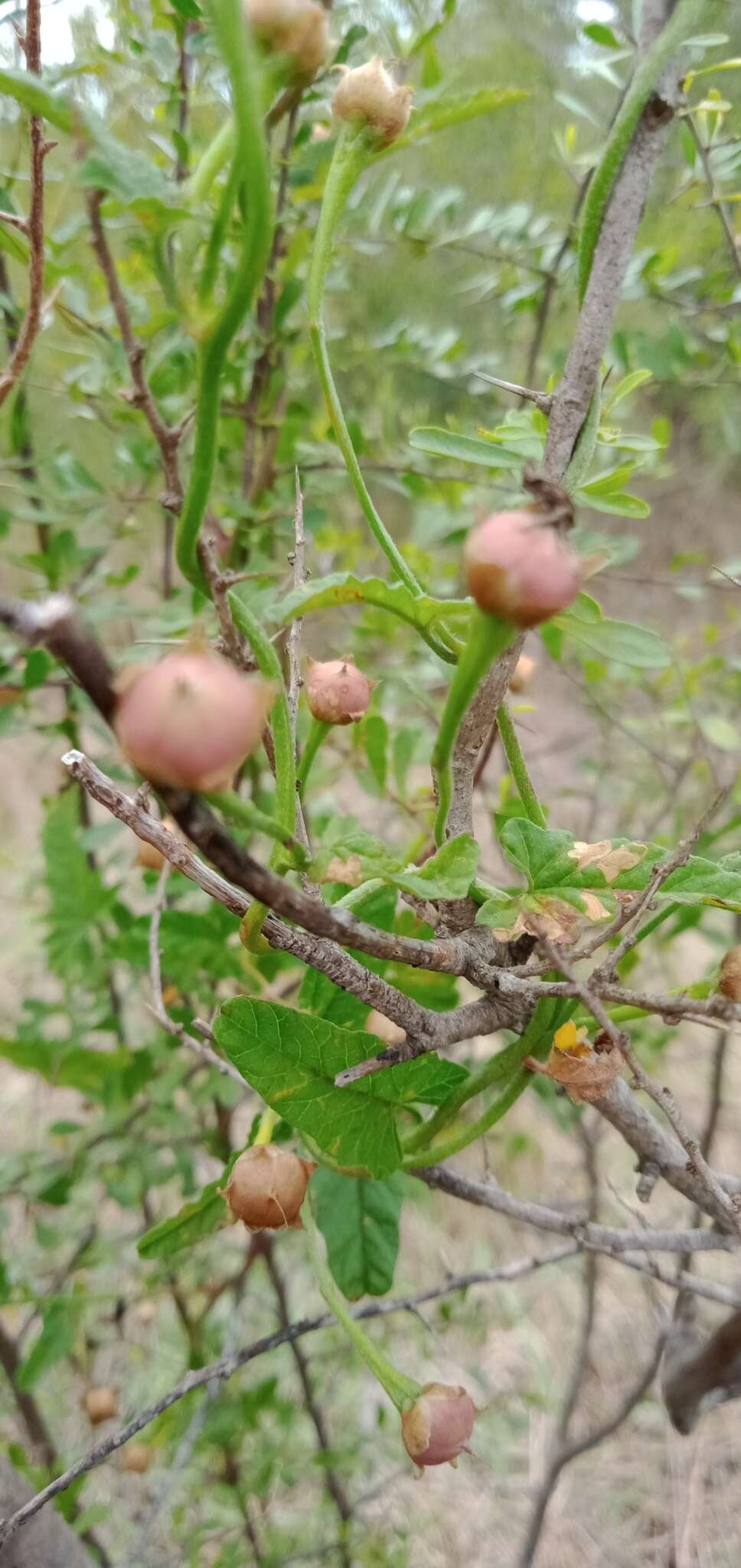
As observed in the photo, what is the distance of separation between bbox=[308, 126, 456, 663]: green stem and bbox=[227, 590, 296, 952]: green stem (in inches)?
1.9

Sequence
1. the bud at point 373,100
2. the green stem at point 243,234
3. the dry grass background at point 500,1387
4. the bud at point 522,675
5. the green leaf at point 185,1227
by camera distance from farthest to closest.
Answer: the dry grass background at point 500,1387 → the bud at point 522,675 → the green leaf at point 185,1227 → the bud at point 373,100 → the green stem at point 243,234

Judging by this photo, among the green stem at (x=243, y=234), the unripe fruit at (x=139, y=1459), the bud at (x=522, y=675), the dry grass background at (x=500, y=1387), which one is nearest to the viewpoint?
the green stem at (x=243, y=234)

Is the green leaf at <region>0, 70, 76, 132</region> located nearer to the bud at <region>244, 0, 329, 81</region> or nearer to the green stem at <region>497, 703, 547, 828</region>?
the bud at <region>244, 0, 329, 81</region>

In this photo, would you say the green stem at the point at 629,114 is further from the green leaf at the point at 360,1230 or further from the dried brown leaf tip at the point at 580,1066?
the green leaf at the point at 360,1230

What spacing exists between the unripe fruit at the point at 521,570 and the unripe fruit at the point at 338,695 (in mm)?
128

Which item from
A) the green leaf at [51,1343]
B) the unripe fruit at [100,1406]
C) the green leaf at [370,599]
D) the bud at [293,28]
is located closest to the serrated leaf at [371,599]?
the green leaf at [370,599]

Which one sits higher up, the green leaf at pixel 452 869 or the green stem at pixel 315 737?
the green stem at pixel 315 737

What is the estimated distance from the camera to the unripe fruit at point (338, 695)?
30 centimetres

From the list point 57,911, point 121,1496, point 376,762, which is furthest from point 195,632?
point 121,1496

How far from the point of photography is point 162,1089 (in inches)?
27.1

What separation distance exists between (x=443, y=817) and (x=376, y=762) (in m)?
0.25

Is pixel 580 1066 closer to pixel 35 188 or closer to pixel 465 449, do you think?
pixel 465 449

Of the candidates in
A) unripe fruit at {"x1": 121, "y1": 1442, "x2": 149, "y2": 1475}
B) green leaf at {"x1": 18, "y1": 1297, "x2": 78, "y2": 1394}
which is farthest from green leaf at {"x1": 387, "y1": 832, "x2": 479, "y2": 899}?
unripe fruit at {"x1": 121, "y1": 1442, "x2": 149, "y2": 1475}

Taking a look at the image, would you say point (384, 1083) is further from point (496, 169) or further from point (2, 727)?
point (496, 169)
